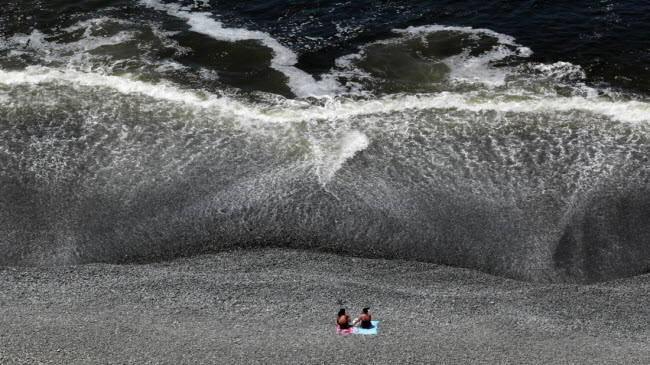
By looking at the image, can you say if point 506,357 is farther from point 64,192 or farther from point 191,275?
point 64,192

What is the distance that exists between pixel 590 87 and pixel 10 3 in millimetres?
40210

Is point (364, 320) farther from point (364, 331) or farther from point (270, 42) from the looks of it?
point (270, 42)

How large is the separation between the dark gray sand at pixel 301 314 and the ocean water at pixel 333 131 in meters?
1.56

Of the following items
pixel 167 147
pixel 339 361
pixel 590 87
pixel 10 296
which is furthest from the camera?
pixel 590 87

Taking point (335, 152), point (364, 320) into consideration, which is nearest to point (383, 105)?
point (335, 152)

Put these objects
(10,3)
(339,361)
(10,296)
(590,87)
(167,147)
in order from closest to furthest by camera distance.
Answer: (339,361) → (10,296) → (167,147) → (590,87) → (10,3)

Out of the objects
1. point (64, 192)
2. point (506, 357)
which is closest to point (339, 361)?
point (506, 357)

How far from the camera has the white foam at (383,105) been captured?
34.1 meters

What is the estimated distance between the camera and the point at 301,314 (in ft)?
71.2

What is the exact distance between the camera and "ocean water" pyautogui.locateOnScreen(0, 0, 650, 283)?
26484mm

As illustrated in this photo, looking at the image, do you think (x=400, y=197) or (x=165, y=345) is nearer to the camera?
(x=165, y=345)

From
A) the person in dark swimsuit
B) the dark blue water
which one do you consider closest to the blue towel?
the person in dark swimsuit

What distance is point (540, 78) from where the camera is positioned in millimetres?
36688

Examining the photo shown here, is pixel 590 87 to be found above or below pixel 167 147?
above
